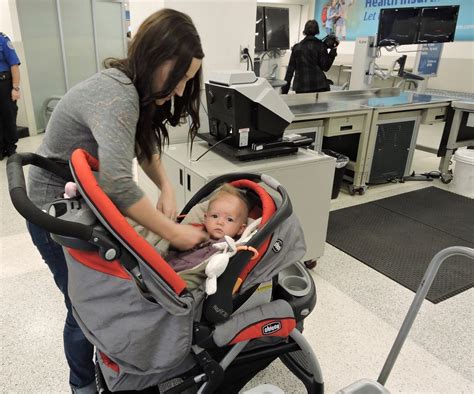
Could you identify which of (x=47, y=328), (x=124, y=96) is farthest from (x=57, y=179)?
(x=47, y=328)

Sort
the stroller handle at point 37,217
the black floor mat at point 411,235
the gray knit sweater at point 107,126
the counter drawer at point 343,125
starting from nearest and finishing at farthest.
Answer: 1. the stroller handle at point 37,217
2. the gray knit sweater at point 107,126
3. the black floor mat at point 411,235
4. the counter drawer at point 343,125

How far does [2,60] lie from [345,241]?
151 inches

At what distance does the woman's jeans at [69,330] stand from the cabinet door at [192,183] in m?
0.81

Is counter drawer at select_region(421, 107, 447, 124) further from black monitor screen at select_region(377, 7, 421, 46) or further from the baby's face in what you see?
the baby's face

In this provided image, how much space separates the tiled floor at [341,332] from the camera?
1.68m

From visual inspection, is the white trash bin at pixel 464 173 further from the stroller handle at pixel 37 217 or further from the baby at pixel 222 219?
the stroller handle at pixel 37 217

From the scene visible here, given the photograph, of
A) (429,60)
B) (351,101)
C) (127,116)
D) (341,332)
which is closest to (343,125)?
(351,101)

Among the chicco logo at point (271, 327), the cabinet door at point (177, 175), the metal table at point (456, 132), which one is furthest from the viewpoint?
the metal table at point (456, 132)

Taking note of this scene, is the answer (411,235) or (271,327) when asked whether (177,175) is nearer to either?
(271,327)

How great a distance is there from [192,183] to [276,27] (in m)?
3.67

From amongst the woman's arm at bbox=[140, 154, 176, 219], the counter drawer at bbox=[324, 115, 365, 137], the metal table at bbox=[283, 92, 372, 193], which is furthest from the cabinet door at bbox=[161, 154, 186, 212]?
the counter drawer at bbox=[324, 115, 365, 137]

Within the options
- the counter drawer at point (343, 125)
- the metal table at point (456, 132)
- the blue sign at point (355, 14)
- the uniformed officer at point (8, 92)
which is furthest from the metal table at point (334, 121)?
the blue sign at point (355, 14)

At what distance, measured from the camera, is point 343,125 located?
11.0 ft

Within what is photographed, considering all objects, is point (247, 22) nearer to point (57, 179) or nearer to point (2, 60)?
point (57, 179)
